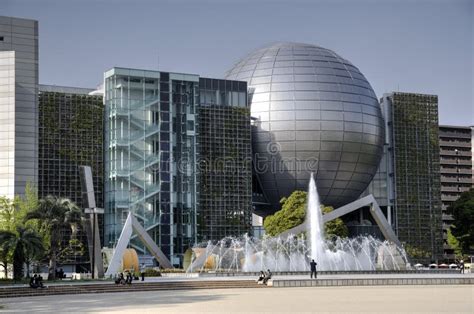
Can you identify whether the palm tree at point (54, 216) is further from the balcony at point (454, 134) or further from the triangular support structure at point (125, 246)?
the balcony at point (454, 134)

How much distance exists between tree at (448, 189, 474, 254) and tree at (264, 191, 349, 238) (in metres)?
11.7

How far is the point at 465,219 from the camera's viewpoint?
253 feet

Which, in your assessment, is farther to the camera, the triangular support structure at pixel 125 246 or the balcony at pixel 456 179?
the balcony at pixel 456 179

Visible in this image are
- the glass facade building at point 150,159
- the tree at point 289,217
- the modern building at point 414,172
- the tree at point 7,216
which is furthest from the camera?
the modern building at point 414,172

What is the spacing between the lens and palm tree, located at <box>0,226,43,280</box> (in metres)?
47.8

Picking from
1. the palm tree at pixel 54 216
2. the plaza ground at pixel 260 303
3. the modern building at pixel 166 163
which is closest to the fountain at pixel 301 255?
the palm tree at pixel 54 216

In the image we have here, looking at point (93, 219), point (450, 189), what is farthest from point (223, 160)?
point (450, 189)

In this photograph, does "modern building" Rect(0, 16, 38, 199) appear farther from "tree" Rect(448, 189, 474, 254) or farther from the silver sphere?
"tree" Rect(448, 189, 474, 254)

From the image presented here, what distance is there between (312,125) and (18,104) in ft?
94.6

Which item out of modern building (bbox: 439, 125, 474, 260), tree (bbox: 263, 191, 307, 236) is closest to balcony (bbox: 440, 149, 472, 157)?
modern building (bbox: 439, 125, 474, 260)

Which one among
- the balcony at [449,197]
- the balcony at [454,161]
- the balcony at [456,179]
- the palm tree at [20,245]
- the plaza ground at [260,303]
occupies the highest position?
the balcony at [454,161]

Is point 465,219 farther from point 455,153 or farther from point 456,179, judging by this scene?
point 455,153

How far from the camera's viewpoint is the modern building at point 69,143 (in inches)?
2926

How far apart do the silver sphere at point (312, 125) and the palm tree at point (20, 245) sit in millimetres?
39164
